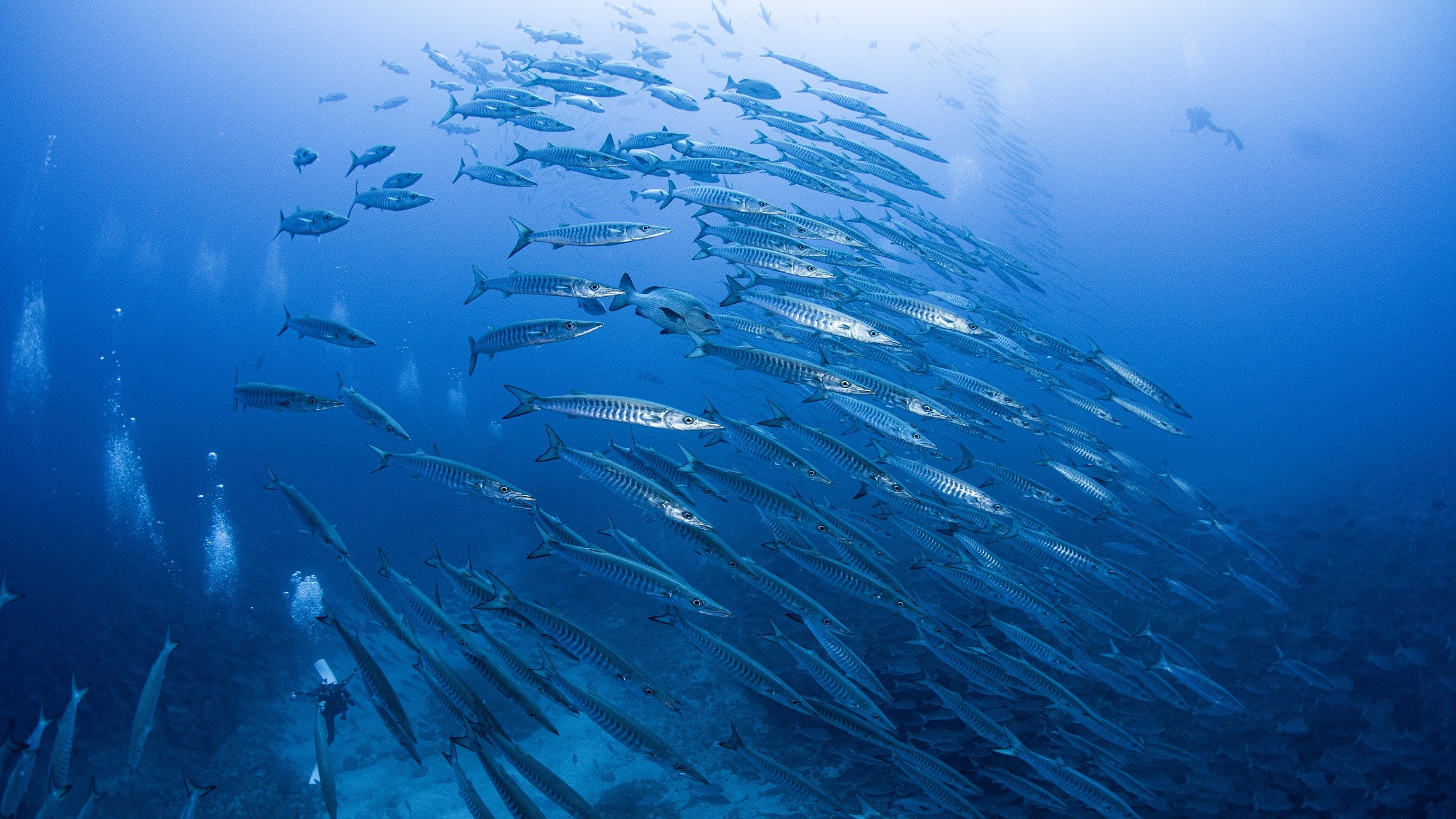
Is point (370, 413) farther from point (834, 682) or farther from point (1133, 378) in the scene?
point (1133, 378)

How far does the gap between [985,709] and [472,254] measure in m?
195

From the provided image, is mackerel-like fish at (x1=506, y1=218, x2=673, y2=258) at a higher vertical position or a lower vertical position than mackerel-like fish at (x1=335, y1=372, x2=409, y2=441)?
higher

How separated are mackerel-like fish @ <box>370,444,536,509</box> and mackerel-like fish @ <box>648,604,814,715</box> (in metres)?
1.40

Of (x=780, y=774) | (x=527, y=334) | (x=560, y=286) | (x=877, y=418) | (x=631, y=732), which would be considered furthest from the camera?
(x=877, y=418)

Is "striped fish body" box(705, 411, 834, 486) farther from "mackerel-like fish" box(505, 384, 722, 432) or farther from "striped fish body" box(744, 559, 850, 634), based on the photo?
"striped fish body" box(744, 559, 850, 634)

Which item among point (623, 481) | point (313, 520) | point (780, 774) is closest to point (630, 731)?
point (780, 774)

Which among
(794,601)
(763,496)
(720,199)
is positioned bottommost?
(794,601)

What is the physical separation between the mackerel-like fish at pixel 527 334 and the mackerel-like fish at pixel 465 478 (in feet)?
2.46

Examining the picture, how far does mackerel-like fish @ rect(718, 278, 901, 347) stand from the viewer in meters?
5.52

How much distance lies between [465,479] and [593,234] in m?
2.32

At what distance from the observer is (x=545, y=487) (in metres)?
20.2

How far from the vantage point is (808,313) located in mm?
5621

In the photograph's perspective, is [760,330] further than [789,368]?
Yes

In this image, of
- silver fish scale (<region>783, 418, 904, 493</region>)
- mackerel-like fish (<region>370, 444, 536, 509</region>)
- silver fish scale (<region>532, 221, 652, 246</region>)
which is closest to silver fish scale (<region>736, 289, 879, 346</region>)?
silver fish scale (<region>783, 418, 904, 493</region>)
